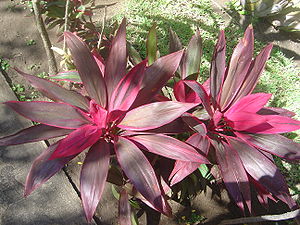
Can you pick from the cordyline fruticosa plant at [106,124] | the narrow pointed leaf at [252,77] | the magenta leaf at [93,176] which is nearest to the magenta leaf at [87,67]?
the cordyline fruticosa plant at [106,124]

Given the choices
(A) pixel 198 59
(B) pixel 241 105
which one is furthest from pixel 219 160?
(A) pixel 198 59

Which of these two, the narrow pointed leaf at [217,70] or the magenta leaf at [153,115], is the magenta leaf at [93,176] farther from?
the narrow pointed leaf at [217,70]

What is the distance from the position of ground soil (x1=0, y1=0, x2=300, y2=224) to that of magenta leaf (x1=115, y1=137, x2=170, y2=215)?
2.89ft

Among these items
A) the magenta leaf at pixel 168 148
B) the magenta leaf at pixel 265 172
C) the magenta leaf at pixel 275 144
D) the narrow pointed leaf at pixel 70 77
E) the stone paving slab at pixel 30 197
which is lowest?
the stone paving slab at pixel 30 197

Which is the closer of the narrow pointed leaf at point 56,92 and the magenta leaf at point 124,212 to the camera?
the narrow pointed leaf at point 56,92

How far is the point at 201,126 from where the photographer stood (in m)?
1.33

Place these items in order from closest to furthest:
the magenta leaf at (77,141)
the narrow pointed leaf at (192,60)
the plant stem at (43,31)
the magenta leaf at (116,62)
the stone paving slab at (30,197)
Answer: the magenta leaf at (77,141), the magenta leaf at (116,62), the narrow pointed leaf at (192,60), the stone paving slab at (30,197), the plant stem at (43,31)

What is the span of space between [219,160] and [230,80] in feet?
1.46

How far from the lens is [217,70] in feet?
4.98

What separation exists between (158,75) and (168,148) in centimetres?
35

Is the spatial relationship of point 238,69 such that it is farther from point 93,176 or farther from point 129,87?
point 93,176

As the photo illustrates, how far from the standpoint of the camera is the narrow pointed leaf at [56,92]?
1.27m

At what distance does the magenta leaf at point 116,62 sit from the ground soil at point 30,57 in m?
0.96

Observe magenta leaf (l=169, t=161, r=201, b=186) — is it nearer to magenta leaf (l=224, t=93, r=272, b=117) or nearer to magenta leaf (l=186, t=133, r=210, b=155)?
magenta leaf (l=186, t=133, r=210, b=155)
